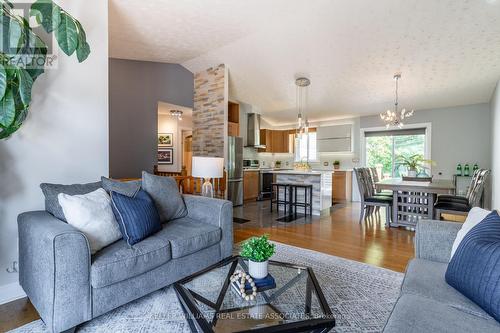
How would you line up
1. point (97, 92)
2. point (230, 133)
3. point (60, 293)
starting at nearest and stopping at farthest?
1. point (60, 293)
2. point (97, 92)
3. point (230, 133)

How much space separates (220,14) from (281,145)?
211 inches

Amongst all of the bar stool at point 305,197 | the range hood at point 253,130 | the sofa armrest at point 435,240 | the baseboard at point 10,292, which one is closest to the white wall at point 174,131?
the range hood at point 253,130

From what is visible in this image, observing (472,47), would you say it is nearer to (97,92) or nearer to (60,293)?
(97,92)

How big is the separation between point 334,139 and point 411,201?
3628mm

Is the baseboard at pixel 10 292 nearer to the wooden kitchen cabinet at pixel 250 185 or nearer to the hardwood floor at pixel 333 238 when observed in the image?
the hardwood floor at pixel 333 238

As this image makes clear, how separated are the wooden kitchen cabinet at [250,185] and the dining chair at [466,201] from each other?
414 cm

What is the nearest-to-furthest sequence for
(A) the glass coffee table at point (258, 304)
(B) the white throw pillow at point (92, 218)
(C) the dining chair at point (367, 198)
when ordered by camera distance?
(A) the glass coffee table at point (258, 304) → (B) the white throw pillow at point (92, 218) → (C) the dining chair at point (367, 198)

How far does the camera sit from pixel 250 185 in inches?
271

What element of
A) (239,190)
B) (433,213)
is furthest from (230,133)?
(433,213)

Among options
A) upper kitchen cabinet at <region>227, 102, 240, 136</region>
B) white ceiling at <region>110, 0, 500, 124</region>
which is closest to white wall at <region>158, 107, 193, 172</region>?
upper kitchen cabinet at <region>227, 102, 240, 136</region>

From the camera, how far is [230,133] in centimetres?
642

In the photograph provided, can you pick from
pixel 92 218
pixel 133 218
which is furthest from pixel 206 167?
pixel 92 218

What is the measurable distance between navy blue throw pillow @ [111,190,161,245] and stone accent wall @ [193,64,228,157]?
3.28 metres

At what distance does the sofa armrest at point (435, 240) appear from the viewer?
1614 millimetres
